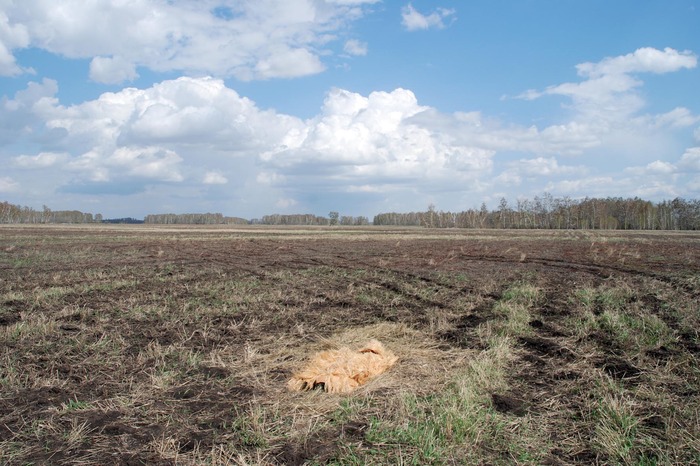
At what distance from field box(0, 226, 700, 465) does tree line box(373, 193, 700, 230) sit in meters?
124

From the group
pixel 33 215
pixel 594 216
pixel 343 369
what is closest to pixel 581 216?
pixel 594 216

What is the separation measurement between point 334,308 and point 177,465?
6.47 metres

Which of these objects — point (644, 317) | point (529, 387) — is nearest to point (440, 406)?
point (529, 387)

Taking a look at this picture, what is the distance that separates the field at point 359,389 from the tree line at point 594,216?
12355cm

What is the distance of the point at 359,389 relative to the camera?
526 cm

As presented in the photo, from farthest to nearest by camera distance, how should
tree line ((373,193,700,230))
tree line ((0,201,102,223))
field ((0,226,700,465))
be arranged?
tree line ((0,201,102,223)) < tree line ((373,193,700,230)) < field ((0,226,700,465))

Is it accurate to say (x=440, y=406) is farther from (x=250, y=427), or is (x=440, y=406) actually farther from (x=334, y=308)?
(x=334, y=308)

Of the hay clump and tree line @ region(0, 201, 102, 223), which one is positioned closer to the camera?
the hay clump

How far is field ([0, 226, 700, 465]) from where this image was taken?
386 centimetres

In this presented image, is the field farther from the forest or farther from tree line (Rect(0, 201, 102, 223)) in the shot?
tree line (Rect(0, 201, 102, 223))

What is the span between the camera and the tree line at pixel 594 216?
114375 millimetres

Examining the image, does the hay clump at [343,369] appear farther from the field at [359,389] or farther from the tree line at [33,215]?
the tree line at [33,215]

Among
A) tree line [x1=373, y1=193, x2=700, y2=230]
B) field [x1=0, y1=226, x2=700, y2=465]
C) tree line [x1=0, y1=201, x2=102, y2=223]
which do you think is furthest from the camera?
tree line [x1=0, y1=201, x2=102, y2=223]

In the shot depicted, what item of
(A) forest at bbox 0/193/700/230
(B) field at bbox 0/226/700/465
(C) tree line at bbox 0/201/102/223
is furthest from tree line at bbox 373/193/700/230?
(C) tree line at bbox 0/201/102/223
